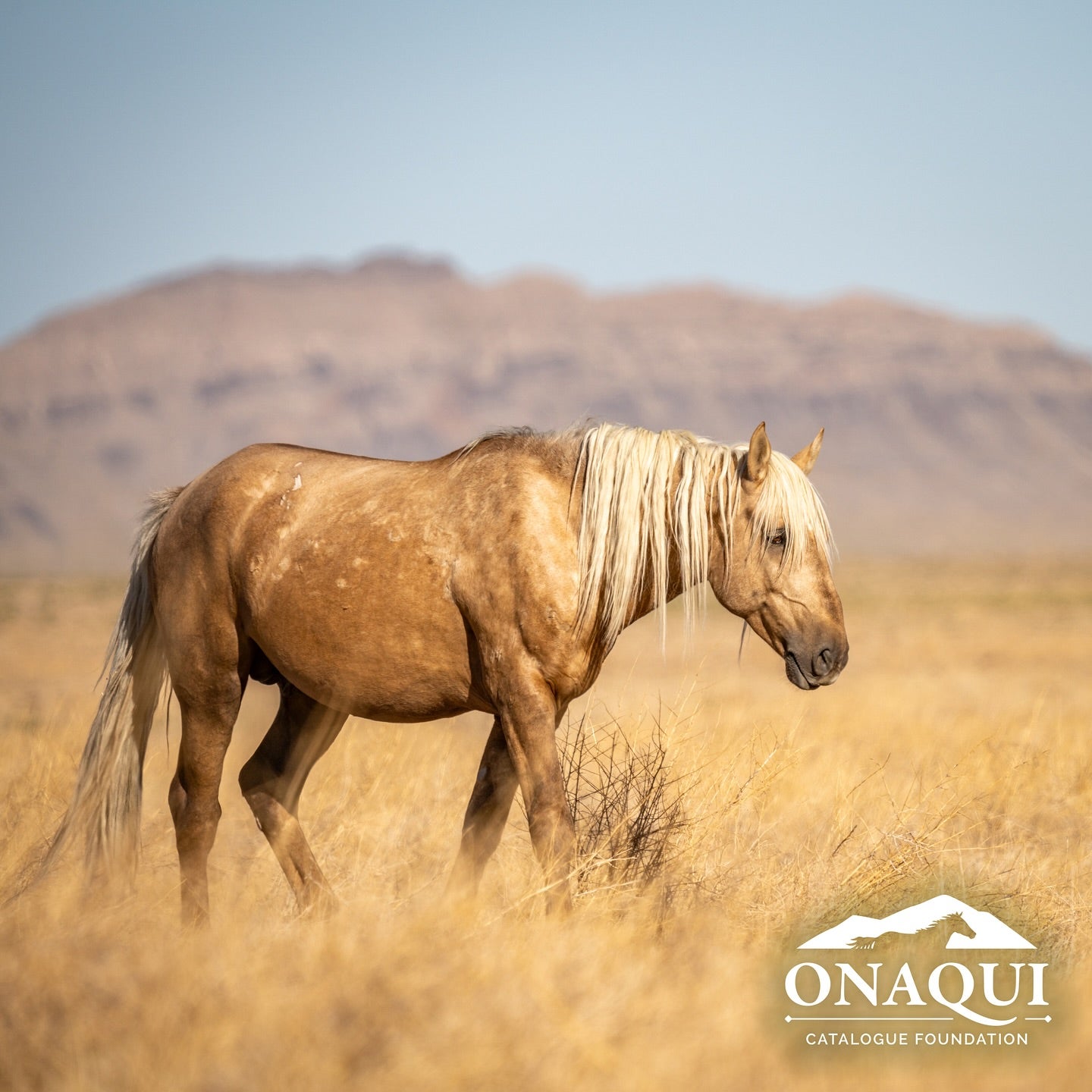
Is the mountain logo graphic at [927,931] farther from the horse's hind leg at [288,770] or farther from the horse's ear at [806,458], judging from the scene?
the horse's hind leg at [288,770]

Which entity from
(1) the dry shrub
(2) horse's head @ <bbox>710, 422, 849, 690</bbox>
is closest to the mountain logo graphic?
(1) the dry shrub

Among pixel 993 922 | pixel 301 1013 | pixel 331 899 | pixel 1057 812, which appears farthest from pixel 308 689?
pixel 1057 812

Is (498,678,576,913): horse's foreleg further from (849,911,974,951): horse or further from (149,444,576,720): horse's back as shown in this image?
(849,911,974,951): horse

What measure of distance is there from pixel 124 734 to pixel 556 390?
15274 centimetres

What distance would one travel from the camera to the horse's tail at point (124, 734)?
470 centimetres

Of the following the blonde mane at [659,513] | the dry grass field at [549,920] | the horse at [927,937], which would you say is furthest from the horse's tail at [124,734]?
the horse at [927,937]

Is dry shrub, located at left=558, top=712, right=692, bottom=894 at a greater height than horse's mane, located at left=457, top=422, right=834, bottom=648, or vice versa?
horse's mane, located at left=457, top=422, right=834, bottom=648

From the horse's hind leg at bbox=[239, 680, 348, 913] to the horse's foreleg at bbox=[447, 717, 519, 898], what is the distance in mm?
617

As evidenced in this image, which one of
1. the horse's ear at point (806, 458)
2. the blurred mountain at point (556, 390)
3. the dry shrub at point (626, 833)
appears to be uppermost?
the blurred mountain at point (556, 390)

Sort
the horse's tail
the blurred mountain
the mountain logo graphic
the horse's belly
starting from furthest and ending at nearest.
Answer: the blurred mountain → the horse's tail → the horse's belly → the mountain logo graphic

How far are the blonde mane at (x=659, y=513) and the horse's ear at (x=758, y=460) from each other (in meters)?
0.03

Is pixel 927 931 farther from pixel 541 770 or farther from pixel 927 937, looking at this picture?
pixel 541 770

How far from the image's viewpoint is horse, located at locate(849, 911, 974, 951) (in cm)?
392

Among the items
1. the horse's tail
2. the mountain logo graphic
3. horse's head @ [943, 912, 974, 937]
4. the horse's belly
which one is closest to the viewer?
the mountain logo graphic
